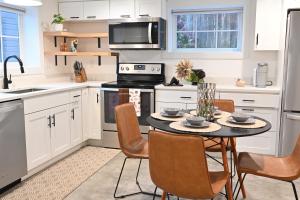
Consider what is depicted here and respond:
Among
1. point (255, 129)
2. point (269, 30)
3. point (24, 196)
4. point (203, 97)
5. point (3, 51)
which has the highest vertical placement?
point (269, 30)

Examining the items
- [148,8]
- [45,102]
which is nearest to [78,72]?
[45,102]

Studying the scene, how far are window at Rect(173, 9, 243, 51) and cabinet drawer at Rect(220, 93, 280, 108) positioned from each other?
35.5 inches

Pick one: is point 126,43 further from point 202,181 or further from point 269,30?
point 202,181

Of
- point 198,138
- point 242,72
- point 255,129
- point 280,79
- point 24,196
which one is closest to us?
point 198,138

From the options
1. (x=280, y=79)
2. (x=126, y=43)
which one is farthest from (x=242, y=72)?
(x=126, y=43)

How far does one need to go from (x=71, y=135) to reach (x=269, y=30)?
2816mm

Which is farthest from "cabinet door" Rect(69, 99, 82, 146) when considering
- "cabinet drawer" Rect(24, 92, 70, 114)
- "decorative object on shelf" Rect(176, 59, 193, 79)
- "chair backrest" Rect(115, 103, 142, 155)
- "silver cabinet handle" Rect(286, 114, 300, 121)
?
"silver cabinet handle" Rect(286, 114, 300, 121)

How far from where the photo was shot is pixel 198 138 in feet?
5.38

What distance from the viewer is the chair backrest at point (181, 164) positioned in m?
1.66

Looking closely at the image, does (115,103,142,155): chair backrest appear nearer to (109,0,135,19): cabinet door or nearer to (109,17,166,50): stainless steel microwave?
(109,17,166,50): stainless steel microwave

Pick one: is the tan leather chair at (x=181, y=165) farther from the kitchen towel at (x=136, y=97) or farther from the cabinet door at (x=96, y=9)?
the cabinet door at (x=96, y=9)

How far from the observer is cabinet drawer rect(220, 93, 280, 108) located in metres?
3.43

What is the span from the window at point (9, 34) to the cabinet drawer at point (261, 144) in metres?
3.19


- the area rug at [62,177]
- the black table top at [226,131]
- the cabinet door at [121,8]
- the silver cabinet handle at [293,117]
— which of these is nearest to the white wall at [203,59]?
the cabinet door at [121,8]
